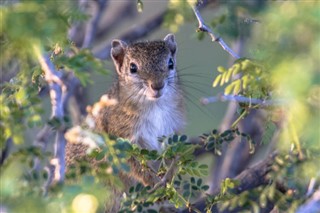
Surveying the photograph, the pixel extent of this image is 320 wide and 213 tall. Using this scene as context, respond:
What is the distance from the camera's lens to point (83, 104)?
5422 millimetres

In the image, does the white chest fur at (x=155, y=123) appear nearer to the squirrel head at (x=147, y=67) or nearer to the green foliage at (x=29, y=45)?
the squirrel head at (x=147, y=67)

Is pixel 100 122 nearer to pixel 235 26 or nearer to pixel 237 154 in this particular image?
pixel 237 154

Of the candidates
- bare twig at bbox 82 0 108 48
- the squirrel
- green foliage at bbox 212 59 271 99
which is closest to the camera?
green foliage at bbox 212 59 271 99

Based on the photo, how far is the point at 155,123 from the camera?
4.48 meters

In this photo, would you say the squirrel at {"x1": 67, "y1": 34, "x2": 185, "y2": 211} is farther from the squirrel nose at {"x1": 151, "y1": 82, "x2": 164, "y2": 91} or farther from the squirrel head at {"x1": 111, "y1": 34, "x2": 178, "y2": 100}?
the squirrel nose at {"x1": 151, "y1": 82, "x2": 164, "y2": 91}

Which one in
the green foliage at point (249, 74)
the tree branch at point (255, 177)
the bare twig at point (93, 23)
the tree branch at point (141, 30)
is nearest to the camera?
the green foliage at point (249, 74)

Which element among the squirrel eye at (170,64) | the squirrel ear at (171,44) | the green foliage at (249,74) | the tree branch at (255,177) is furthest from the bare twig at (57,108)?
the squirrel ear at (171,44)

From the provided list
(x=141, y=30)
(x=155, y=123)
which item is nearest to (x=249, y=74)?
(x=155, y=123)

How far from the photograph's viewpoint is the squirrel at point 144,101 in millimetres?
4367

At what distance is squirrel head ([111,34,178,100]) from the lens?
4219 millimetres

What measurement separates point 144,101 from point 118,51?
39cm

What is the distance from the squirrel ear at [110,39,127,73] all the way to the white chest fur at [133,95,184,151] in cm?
38

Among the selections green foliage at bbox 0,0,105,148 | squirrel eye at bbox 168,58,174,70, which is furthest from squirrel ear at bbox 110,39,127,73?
green foliage at bbox 0,0,105,148

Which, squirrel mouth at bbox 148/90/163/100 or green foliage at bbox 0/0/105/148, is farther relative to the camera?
squirrel mouth at bbox 148/90/163/100
